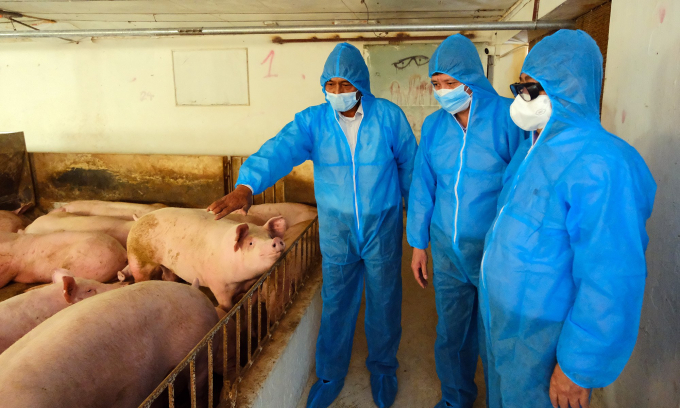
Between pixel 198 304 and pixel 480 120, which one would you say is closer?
pixel 480 120

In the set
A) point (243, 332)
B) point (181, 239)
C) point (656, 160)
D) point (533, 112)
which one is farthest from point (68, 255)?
point (656, 160)

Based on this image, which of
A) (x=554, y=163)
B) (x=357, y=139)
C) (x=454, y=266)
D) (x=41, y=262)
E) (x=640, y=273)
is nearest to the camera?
(x=640, y=273)

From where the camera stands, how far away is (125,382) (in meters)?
1.56

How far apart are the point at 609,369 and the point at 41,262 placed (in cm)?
360

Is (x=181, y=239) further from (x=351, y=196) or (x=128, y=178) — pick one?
(x=128, y=178)

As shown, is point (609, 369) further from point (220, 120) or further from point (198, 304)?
point (220, 120)

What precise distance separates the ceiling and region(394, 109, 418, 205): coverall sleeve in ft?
5.43

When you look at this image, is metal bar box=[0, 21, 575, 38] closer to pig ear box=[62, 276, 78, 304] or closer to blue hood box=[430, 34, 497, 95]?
blue hood box=[430, 34, 497, 95]

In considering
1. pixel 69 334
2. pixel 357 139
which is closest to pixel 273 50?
pixel 357 139

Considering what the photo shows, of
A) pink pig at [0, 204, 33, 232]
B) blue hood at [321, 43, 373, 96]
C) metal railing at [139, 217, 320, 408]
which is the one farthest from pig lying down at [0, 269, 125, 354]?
pink pig at [0, 204, 33, 232]

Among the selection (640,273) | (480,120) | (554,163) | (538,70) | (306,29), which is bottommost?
(640,273)

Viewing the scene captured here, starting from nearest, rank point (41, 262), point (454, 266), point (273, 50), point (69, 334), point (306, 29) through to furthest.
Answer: point (69, 334), point (454, 266), point (306, 29), point (41, 262), point (273, 50)

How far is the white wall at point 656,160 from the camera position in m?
1.42

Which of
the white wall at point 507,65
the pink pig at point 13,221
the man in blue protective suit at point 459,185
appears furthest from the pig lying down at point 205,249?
the white wall at point 507,65
